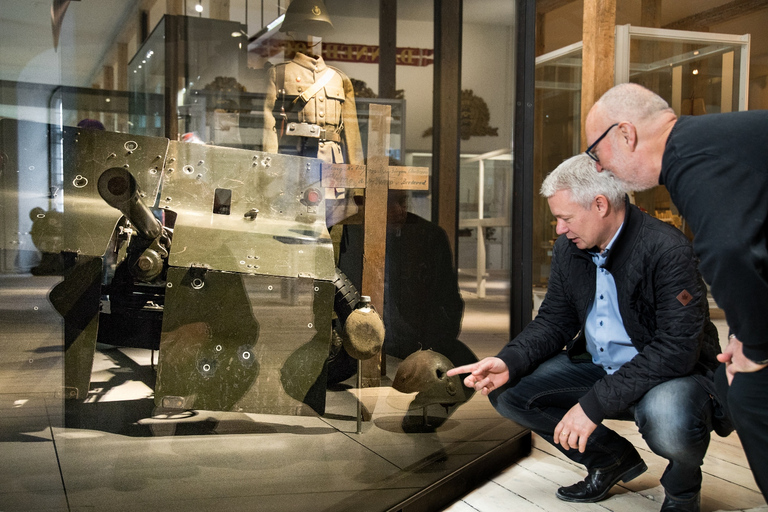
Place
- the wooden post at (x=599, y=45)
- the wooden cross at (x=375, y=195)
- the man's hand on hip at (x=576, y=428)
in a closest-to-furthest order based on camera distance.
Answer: the man's hand on hip at (x=576, y=428), the wooden cross at (x=375, y=195), the wooden post at (x=599, y=45)

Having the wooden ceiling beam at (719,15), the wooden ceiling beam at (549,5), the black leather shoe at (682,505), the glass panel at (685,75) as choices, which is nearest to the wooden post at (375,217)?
the black leather shoe at (682,505)

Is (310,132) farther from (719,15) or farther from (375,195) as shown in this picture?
(719,15)

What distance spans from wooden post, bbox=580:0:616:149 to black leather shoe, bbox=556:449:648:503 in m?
2.40

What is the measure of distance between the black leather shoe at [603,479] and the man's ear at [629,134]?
127 cm

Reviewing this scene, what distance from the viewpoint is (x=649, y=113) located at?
1666 millimetres

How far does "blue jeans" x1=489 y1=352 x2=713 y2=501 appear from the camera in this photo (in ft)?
7.05

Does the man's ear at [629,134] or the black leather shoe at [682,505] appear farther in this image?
the black leather shoe at [682,505]

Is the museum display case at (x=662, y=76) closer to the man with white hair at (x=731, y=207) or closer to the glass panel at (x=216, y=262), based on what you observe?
the glass panel at (x=216, y=262)

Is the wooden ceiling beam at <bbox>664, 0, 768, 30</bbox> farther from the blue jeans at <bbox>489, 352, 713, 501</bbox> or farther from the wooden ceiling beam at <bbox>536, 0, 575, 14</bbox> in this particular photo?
the blue jeans at <bbox>489, 352, 713, 501</bbox>

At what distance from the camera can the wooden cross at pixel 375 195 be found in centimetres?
223

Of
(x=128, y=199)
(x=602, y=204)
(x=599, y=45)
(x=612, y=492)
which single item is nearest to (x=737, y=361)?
(x=602, y=204)

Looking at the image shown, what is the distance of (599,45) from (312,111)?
282cm

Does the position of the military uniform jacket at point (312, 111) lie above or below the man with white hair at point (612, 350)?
above

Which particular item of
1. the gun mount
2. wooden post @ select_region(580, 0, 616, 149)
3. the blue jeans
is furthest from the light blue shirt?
wooden post @ select_region(580, 0, 616, 149)
